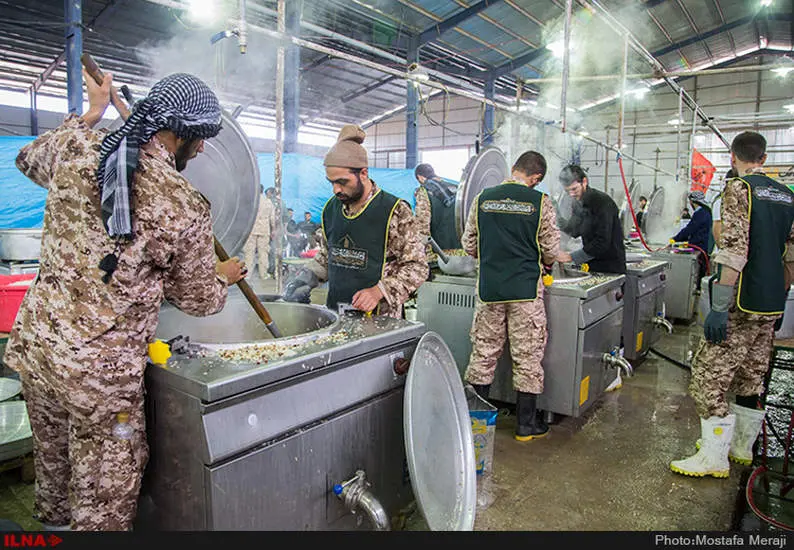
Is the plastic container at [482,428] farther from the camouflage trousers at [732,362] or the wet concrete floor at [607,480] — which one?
the camouflage trousers at [732,362]

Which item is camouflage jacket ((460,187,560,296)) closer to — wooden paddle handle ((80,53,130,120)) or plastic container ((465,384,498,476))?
plastic container ((465,384,498,476))

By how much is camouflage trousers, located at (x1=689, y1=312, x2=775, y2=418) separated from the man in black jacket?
114 centimetres

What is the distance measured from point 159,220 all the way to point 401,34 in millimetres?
10257

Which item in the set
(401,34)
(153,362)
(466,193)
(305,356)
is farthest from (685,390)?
(401,34)

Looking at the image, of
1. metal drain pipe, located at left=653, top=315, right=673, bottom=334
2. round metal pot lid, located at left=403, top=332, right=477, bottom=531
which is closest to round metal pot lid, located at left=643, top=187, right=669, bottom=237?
metal drain pipe, located at left=653, top=315, right=673, bottom=334

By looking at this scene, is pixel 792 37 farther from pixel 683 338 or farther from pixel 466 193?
pixel 466 193

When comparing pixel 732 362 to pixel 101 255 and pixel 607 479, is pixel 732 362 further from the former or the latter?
pixel 101 255

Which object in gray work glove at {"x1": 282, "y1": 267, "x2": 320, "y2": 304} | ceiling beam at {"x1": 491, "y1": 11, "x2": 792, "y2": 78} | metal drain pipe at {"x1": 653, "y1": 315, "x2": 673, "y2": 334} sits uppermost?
ceiling beam at {"x1": 491, "y1": 11, "x2": 792, "y2": 78}

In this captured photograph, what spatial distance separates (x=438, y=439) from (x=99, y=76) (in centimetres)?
144

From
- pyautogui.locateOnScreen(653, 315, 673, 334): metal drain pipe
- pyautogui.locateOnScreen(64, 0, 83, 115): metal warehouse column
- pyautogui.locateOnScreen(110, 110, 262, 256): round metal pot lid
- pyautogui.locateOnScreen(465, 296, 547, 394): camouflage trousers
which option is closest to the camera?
pyautogui.locateOnScreen(110, 110, 262, 256): round metal pot lid

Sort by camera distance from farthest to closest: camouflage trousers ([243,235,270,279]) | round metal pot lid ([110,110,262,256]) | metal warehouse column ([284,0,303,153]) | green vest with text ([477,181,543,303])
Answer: camouflage trousers ([243,235,270,279])
metal warehouse column ([284,0,303,153])
green vest with text ([477,181,543,303])
round metal pot lid ([110,110,262,256])

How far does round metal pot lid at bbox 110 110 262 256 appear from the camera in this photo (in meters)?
1.83

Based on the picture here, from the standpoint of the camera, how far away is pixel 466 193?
10.5 ft

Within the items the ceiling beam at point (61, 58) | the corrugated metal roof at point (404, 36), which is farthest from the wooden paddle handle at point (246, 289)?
the ceiling beam at point (61, 58)
